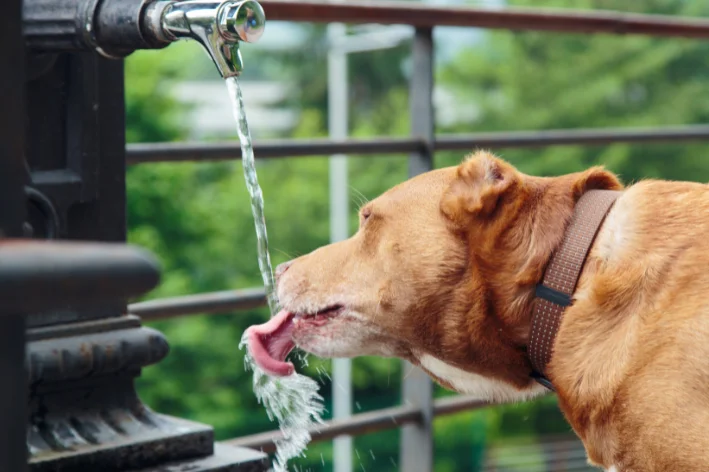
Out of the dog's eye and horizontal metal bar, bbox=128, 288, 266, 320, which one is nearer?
the dog's eye

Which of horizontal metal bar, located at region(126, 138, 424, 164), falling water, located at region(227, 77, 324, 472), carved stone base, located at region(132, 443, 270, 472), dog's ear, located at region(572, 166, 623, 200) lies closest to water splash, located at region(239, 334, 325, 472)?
falling water, located at region(227, 77, 324, 472)

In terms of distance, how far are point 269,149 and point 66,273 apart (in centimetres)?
223

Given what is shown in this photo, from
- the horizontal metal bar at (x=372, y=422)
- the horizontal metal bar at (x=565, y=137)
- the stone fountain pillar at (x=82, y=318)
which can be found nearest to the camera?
the stone fountain pillar at (x=82, y=318)

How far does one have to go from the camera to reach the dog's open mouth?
7.02ft

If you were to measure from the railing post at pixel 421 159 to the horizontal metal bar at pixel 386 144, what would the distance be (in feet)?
0.15

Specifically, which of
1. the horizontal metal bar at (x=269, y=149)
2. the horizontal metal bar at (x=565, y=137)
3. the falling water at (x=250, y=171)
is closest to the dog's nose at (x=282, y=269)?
the falling water at (x=250, y=171)

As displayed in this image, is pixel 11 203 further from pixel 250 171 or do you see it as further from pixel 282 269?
pixel 282 269

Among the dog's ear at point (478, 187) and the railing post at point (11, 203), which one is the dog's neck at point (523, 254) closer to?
the dog's ear at point (478, 187)

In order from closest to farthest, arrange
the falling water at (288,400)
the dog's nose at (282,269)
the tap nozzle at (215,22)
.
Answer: the tap nozzle at (215,22)
the falling water at (288,400)
the dog's nose at (282,269)

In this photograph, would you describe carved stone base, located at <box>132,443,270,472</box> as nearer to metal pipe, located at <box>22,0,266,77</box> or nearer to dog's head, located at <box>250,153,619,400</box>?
dog's head, located at <box>250,153,619,400</box>

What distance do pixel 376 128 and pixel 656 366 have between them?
26.5 metres

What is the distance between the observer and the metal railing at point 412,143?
2.62 meters

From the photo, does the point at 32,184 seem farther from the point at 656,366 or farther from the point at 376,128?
the point at 376,128

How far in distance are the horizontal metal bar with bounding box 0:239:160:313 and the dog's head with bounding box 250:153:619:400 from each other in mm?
1502
